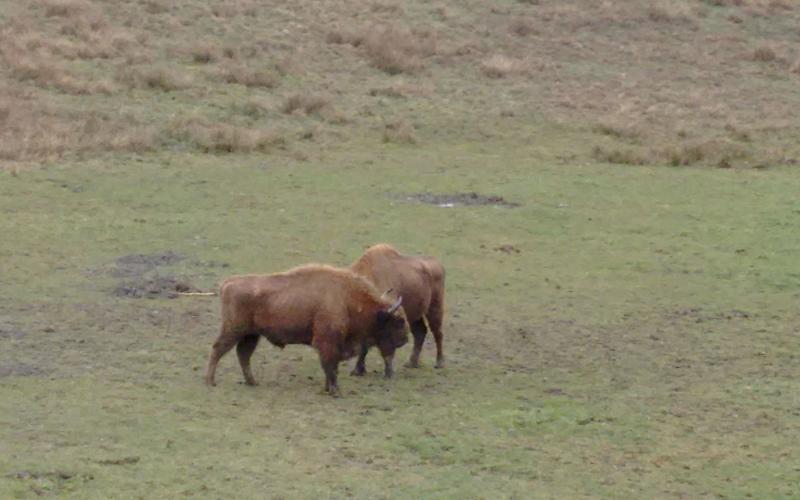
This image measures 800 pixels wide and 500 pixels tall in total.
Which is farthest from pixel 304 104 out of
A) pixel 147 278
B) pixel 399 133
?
pixel 147 278

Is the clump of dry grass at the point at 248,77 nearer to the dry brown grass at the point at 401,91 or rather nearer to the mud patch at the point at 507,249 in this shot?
the dry brown grass at the point at 401,91

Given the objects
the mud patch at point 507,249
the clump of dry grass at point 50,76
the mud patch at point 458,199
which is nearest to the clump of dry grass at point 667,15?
the clump of dry grass at point 50,76

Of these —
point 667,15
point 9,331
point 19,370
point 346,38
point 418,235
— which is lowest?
point 418,235

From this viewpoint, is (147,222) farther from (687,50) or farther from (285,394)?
(687,50)

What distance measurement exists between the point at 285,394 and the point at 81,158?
424 inches

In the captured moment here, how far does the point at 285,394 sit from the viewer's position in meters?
11.3

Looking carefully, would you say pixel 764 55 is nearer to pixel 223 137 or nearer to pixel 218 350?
pixel 223 137

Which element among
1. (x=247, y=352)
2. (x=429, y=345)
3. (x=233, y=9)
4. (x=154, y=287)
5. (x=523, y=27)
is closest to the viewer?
(x=247, y=352)

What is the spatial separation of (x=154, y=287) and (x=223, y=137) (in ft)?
26.6

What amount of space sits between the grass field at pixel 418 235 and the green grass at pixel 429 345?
4 centimetres

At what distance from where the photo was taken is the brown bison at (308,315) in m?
11.2

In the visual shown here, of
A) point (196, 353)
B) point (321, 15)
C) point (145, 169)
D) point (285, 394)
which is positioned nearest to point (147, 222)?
point (145, 169)

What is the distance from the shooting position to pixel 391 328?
1157cm

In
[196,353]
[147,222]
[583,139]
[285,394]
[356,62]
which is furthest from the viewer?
[356,62]
